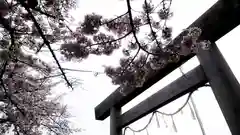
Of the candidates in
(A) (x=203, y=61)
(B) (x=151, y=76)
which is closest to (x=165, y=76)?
(B) (x=151, y=76)

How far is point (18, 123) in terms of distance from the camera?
387 cm

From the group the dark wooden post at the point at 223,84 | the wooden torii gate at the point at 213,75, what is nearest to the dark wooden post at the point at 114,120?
the wooden torii gate at the point at 213,75

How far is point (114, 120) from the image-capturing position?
2729 millimetres

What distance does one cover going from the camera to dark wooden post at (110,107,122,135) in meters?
2.68

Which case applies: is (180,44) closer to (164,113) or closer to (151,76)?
(151,76)

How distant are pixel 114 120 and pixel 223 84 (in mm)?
1634

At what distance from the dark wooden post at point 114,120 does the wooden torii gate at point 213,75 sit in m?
0.47

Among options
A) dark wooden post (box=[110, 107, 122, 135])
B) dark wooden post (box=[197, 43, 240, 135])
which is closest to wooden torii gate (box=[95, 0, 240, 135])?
dark wooden post (box=[197, 43, 240, 135])

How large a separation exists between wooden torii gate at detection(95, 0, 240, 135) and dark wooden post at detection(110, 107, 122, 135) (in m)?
0.47

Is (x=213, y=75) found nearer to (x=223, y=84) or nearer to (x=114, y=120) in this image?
(x=223, y=84)

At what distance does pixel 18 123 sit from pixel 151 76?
3132mm

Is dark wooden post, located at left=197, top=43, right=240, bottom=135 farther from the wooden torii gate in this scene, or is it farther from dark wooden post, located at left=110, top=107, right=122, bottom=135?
dark wooden post, located at left=110, top=107, right=122, bottom=135

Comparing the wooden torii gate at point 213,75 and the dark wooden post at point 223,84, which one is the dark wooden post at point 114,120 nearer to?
the wooden torii gate at point 213,75

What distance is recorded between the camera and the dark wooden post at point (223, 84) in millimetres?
1391
